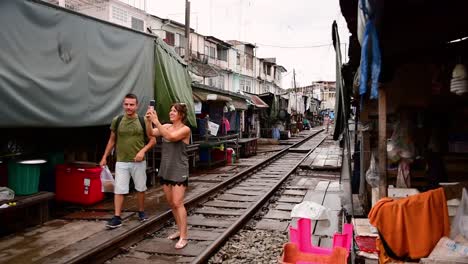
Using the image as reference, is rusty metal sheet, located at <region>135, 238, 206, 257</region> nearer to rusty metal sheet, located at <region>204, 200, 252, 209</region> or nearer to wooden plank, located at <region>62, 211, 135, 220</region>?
wooden plank, located at <region>62, 211, 135, 220</region>

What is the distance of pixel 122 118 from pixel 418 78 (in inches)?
184

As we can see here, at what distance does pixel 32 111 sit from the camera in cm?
591

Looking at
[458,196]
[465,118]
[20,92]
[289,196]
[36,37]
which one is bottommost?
[289,196]

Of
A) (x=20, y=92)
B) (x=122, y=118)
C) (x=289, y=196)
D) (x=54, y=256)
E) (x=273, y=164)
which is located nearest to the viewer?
(x=54, y=256)

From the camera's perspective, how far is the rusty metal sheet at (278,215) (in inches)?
312

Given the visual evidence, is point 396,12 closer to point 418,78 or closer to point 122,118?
point 418,78

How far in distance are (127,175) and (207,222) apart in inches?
74.7

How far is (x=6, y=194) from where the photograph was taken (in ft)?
19.6

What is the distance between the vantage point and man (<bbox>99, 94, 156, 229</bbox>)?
6.28 metres

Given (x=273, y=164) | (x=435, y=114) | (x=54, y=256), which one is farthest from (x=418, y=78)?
(x=273, y=164)

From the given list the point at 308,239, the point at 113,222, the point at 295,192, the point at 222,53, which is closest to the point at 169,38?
A: the point at 222,53

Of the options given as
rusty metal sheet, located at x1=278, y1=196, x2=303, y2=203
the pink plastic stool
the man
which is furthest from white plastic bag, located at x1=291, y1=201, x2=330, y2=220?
rusty metal sheet, located at x1=278, y1=196, x2=303, y2=203

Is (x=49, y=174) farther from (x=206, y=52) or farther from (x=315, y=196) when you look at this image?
(x=206, y=52)

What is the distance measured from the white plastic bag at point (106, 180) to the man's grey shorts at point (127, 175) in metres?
0.83
